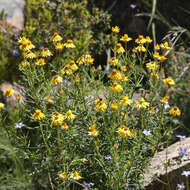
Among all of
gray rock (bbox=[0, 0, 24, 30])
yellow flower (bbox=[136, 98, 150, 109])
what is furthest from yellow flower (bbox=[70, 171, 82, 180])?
gray rock (bbox=[0, 0, 24, 30])

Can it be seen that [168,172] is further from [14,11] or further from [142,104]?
[14,11]

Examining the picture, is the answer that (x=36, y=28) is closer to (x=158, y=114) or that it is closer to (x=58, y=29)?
(x=58, y=29)

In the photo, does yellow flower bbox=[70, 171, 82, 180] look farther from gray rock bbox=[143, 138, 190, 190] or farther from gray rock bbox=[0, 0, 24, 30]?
gray rock bbox=[0, 0, 24, 30]

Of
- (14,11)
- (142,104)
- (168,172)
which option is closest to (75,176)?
(142,104)

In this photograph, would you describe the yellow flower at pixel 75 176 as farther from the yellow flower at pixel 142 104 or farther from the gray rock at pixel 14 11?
the gray rock at pixel 14 11

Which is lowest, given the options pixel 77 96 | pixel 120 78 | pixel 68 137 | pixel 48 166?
pixel 48 166

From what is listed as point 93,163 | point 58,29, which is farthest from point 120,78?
point 58,29

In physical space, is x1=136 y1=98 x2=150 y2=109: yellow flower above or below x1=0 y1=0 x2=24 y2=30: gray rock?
above

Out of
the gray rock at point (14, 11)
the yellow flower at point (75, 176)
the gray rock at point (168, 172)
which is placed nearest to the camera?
the yellow flower at point (75, 176)

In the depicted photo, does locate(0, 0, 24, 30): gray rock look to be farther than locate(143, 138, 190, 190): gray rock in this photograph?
Yes

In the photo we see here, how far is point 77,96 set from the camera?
2.38 m

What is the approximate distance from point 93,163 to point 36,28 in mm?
2308

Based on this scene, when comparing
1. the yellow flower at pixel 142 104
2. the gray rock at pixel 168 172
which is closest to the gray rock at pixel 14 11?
the gray rock at pixel 168 172

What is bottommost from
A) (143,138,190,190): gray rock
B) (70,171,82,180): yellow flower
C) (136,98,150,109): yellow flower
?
(143,138,190,190): gray rock
